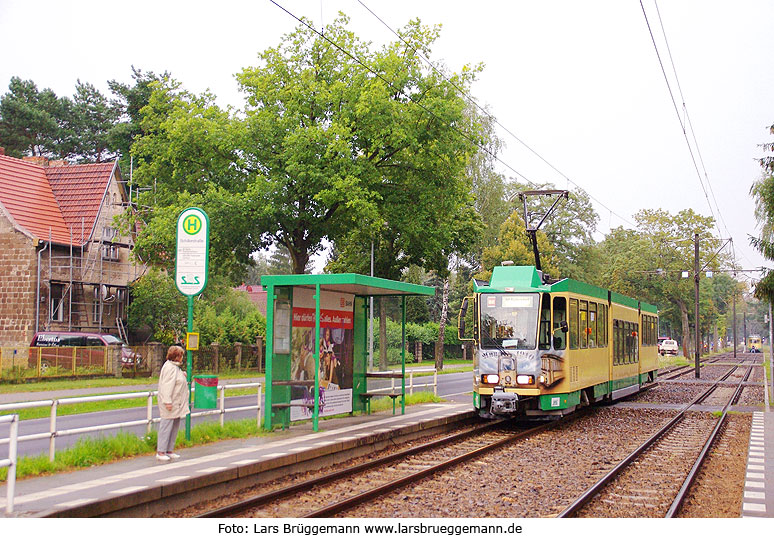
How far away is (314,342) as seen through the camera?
15766mm

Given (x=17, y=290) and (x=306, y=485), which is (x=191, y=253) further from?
(x=17, y=290)

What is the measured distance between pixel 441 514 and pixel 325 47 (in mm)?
22184

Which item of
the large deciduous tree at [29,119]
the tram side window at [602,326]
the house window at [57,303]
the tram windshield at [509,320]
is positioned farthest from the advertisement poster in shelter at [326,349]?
the large deciduous tree at [29,119]

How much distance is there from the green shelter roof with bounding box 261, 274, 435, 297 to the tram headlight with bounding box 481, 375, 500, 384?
2.27 metres

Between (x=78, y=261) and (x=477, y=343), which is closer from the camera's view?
(x=477, y=343)

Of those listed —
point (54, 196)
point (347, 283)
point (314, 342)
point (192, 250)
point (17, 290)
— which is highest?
point (54, 196)

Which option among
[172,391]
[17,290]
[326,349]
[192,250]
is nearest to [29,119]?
[17,290]

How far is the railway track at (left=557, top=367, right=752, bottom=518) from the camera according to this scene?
9.55 metres

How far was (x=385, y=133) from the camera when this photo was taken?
26.6 meters

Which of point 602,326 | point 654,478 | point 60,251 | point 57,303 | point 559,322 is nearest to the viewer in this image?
point 654,478

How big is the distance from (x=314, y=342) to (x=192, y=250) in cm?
367

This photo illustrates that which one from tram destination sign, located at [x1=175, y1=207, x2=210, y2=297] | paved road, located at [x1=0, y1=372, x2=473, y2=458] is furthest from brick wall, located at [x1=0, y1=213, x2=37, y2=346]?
tram destination sign, located at [x1=175, y1=207, x2=210, y2=297]
